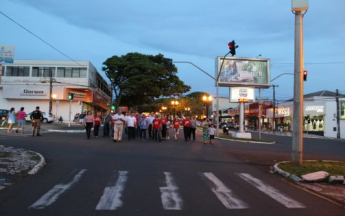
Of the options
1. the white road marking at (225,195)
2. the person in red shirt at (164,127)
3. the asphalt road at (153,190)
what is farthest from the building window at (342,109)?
the white road marking at (225,195)

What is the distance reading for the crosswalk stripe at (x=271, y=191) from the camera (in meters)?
7.21

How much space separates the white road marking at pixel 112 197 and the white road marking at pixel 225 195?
205 centimetres

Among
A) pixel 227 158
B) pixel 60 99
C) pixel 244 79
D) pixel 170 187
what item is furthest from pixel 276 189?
pixel 60 99

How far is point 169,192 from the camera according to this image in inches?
312

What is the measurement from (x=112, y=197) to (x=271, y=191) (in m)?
3.72

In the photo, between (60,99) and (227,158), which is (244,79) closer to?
(227,158)

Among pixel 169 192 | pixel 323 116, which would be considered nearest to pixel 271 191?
pixel 169 192

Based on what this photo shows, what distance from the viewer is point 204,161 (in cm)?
1341

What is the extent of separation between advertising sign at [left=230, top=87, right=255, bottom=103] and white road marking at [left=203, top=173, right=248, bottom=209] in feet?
81.7

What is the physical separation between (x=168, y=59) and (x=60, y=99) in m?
27.7

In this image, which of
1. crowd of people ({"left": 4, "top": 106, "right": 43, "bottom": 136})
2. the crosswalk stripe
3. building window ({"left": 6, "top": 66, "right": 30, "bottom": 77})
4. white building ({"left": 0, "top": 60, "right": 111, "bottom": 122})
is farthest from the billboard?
building window ({"left": 6, "top": 66, "right": 30, "bottom": 77})

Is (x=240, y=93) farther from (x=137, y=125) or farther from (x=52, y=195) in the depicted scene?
(x=52, y=195)

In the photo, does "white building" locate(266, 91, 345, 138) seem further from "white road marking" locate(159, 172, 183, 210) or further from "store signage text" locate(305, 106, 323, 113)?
"white road marking" locate(159, 172, 183, 210)

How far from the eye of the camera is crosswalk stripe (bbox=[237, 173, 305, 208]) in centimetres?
721
